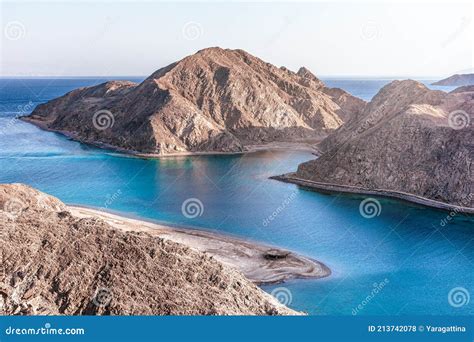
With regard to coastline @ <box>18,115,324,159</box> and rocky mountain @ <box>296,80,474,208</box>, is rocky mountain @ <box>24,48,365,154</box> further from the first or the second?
rocky mountain @ <box>296,80,474,208</box>

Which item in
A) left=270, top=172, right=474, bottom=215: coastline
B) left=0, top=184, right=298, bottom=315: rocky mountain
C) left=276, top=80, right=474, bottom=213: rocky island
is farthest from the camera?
left=276, top=80, right=474, bottom=213: rocky island

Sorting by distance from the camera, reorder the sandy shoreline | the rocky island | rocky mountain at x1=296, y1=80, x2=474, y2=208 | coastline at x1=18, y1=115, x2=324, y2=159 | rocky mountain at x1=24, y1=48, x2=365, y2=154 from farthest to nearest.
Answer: rocky mountain at x1=24, y1=48, x2=365, y2=154 < coastline at x1=18, y1=115, x2=324, y2=159 < rocky mountain at x1=296, y1=80, x2=474, y2=208 < the rocky island < the sandy shoreline

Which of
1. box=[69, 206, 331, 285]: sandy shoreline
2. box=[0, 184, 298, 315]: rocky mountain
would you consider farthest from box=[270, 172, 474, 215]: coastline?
box=[0, 184, 298, 315]: rocky mountain

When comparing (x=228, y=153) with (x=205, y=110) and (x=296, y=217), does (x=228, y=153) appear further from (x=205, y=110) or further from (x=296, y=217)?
(x=296, y=217)

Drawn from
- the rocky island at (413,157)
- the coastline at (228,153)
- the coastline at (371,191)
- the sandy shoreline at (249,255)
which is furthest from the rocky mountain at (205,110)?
the sandy shoreline at (249,255)

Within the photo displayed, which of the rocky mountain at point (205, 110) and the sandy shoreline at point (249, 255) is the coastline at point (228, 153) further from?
the sandy shoreline at point (249, 255)

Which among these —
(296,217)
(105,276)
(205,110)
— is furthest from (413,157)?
(205,110)

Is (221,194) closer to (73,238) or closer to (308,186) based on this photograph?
(308,186)

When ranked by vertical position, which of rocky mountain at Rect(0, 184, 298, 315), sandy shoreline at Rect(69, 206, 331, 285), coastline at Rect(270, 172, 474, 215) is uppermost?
coastline at Rect(270, 172, 474, 215)
